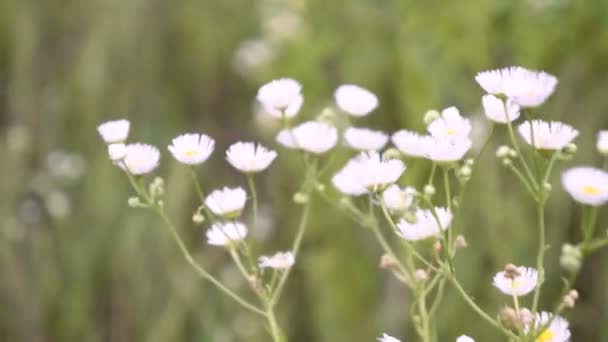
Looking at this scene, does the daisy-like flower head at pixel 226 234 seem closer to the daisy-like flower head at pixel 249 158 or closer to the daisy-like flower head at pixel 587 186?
the daisy-like flower head at pixel 249 158

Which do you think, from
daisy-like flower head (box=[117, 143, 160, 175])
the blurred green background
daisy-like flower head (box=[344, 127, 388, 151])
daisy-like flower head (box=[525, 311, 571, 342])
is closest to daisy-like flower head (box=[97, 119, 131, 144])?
daisy-like flower head (box=[117, 143, 160, 175])

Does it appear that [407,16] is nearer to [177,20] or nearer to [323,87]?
[323,87]

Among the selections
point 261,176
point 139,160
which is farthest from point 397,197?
point 261,176

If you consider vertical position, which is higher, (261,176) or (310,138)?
(310,138)

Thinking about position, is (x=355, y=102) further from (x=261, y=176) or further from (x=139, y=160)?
(x=261, y=176)

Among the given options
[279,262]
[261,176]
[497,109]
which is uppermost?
[497,109]

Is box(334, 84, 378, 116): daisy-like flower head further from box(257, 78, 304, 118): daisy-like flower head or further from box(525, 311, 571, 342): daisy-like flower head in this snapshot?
box(525, 311, 571, 342): daisy-like flower head
